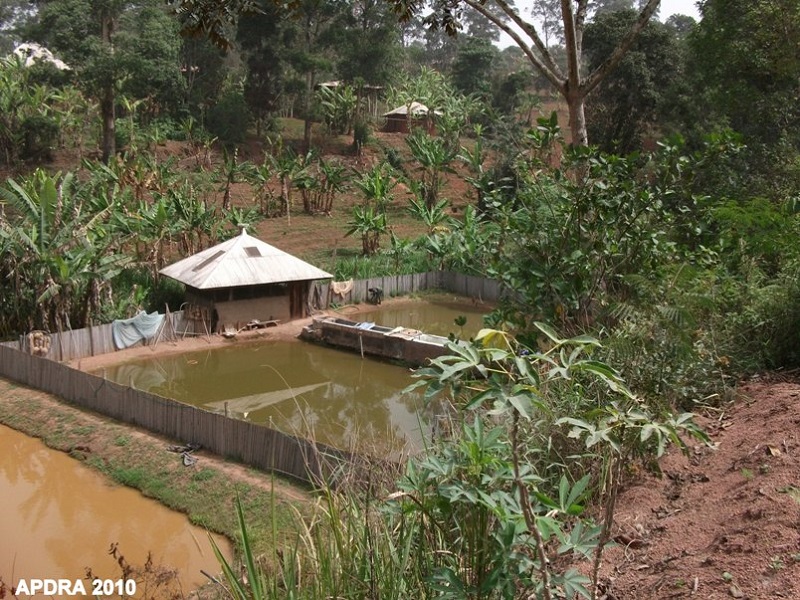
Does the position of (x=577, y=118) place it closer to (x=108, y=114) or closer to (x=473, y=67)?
(x=108, y=114)

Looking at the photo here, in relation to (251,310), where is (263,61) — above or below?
above

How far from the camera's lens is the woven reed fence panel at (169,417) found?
8.11 metres

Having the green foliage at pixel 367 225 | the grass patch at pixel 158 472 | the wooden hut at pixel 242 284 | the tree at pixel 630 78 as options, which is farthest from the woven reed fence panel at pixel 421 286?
the grass patch at pixel 158 472

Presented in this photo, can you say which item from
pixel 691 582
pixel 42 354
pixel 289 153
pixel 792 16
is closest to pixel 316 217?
pixel 289 153

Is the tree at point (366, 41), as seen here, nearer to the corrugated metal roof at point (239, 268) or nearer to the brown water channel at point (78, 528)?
the corrugated metal roof at point (239, 268)

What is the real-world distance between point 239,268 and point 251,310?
3.23 feet

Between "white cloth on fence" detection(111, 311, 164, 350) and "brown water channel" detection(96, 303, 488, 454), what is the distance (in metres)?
0.59

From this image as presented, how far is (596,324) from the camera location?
19.3 ft

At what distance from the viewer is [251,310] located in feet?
50.0

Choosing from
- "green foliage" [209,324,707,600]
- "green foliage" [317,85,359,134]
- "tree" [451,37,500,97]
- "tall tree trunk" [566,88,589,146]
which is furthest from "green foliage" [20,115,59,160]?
"green foliage" [209,324,707,600]

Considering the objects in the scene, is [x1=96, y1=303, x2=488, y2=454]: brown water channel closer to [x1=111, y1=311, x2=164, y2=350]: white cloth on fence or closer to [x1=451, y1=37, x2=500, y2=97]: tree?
[x1=111, y1=311, x2=164, y2=350]: white cloth on fence

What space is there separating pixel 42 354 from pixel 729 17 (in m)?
13.5

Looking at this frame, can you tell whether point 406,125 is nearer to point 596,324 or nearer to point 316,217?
point 316,217

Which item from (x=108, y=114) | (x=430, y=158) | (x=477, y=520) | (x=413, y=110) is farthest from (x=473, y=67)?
(x=477, y=520)
